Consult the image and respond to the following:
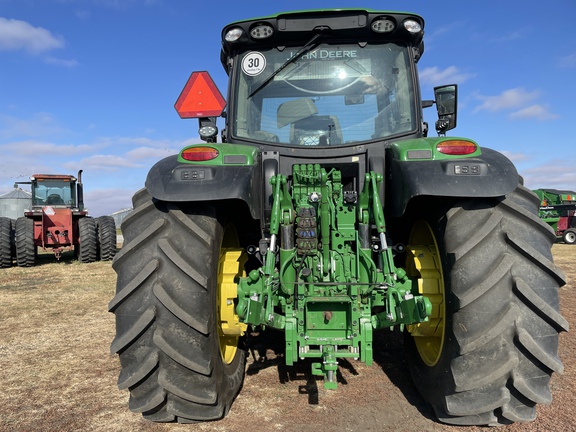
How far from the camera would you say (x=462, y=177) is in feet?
7.72

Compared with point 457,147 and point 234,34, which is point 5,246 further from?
point 457,147

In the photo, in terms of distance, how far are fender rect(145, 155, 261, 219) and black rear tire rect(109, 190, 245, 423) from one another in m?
0.16

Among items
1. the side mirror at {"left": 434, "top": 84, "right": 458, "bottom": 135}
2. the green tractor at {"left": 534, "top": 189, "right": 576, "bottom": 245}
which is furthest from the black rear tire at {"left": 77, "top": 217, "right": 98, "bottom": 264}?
the green tractor at {"left": 534, "top": 189, "right": 576, "bottom": 245}

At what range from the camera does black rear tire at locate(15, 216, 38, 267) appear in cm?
1121

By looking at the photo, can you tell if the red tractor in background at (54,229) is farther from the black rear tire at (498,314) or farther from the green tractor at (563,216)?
the green tractor at (563,216)

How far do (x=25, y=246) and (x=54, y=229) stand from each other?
978 mm

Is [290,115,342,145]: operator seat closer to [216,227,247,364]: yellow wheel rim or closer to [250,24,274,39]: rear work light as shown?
[250,24,274,39]: rear work light

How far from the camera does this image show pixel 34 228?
1191cm

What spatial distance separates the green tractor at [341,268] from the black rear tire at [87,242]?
988cm

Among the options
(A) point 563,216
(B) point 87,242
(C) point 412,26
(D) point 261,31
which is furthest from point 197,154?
(A) point 563,216

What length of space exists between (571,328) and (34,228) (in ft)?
40.5

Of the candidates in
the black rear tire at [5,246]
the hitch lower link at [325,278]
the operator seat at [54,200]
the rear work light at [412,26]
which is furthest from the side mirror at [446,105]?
the operator seat at [54,200]

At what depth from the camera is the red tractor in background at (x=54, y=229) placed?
11.3 m

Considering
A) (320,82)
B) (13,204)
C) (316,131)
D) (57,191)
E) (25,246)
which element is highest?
(320,82)
